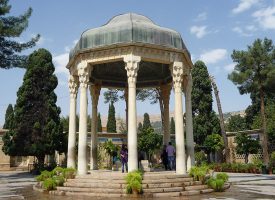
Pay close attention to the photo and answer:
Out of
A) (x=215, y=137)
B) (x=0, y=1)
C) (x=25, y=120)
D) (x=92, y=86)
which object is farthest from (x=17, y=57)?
(x=215, y=137)

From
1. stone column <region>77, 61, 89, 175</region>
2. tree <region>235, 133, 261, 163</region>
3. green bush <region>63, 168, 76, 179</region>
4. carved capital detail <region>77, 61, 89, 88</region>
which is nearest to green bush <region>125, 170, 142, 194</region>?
green bush <region>63, 168, 76, 179</region>

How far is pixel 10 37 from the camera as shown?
999 inches

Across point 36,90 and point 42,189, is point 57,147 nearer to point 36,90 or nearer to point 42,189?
point 36,90

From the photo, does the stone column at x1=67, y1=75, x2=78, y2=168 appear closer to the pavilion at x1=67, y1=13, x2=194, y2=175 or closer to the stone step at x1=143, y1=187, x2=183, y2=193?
the pavilion at x1=67, y1=13, x2=194, y2=175

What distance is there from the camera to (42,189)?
14078mm

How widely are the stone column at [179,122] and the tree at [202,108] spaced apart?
24.0 m

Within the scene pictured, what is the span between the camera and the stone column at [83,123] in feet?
49.1

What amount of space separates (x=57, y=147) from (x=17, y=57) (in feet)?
30.2

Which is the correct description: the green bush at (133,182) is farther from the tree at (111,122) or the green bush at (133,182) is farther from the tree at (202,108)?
the tree at (111,122)

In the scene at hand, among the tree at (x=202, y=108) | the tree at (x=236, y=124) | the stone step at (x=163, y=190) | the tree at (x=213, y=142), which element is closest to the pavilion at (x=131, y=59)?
the stone step at (x=163, y=190)

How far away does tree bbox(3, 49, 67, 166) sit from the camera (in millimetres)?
30016

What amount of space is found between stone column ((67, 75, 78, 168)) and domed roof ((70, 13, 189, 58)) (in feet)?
6.71

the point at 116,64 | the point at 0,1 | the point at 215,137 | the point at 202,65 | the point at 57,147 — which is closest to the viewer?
the point at 116,64

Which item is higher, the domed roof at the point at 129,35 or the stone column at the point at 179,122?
the domed roof at the point at 129,35
